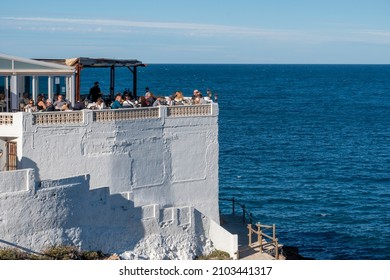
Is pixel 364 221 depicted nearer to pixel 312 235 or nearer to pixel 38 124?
pixel 312 235

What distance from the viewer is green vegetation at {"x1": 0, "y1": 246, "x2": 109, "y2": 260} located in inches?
1056

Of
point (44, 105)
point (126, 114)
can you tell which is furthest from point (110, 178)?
point (44, 105)

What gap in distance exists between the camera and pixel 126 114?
106 feet

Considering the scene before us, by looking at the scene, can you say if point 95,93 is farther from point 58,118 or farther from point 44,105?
point 58,118

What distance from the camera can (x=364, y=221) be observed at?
5031 cm

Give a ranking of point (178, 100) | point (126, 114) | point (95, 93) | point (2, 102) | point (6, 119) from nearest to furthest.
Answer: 1. point (6, 119)
2. point (126, 114)
3. point (2, 102)
4. point (178, 100)
5. point (95, 93)

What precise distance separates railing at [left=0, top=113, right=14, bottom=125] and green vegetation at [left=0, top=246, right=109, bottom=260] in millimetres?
4738

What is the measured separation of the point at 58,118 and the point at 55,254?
508cm

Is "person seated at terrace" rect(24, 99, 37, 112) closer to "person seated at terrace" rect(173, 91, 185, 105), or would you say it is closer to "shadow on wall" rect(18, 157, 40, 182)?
"shadow on wall" rect(18, 157, 40, 182)

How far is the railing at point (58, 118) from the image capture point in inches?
1190

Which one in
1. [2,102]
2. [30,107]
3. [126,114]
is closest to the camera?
[30,107]

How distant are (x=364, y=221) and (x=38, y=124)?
2546cm

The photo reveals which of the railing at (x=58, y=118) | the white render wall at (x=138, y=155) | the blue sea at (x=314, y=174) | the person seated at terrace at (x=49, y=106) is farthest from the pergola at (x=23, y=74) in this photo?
the blue sea at (x=314, y=174)

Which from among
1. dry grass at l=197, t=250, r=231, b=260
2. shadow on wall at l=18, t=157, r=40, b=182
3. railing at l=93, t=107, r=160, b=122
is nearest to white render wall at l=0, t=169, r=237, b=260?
dry grass at l=197, t=250, r=231, b=260
